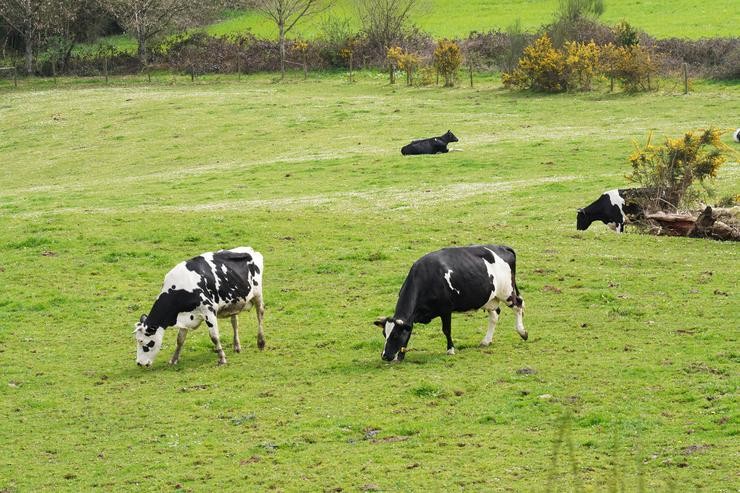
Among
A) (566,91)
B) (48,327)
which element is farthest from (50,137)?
(48,327)

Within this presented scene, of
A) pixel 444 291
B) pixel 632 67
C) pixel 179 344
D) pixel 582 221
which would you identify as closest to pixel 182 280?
pixel 179 344

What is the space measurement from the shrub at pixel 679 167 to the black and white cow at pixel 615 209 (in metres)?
0.39

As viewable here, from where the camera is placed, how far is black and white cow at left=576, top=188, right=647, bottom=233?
31.5 m

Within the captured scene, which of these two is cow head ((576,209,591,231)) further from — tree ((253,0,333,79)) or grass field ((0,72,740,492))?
tree ((253,0,333,79))

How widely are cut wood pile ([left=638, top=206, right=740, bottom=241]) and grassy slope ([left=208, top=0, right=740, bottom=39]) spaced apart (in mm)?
53842

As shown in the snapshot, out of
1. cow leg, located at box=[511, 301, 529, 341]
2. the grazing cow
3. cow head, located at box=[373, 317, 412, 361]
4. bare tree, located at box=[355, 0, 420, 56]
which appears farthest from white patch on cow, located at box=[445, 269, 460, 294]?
bare tree, located at box=[355, 0, 420, 56]

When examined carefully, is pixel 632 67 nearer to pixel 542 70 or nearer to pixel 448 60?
pixel 542 70

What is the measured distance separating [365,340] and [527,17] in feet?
264

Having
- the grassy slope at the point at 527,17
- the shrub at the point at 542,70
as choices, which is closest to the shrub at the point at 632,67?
the shrub at the point at 542,70

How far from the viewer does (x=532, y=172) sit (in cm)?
4197

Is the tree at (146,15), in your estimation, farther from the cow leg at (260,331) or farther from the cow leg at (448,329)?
the cow leg at (448,329)

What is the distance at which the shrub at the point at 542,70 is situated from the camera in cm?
6319

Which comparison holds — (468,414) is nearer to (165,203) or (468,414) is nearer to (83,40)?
(165,203)

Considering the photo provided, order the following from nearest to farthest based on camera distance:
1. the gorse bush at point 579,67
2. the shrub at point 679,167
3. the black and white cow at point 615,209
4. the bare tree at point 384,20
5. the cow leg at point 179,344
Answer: the cow leg at point 179,344 < the shrub at point 679,167 < the black and white cow at point 615,209 < the gorse bush at point 579,67 < the bare tree at point 384,20
